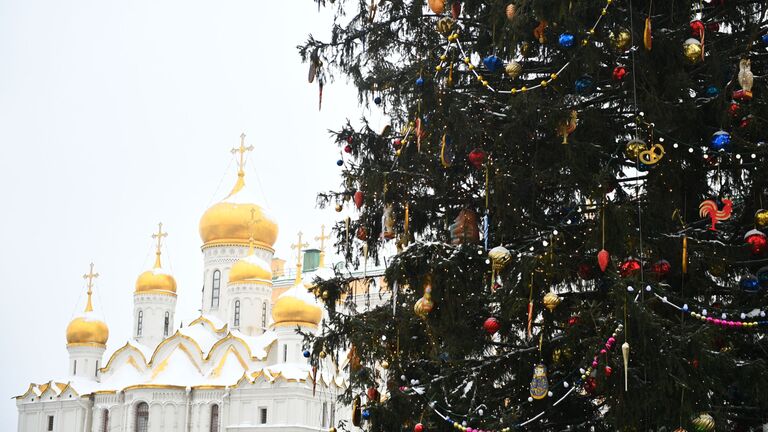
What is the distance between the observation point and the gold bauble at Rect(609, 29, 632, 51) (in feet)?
33.3

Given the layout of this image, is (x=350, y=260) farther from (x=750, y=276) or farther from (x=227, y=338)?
(x=227, y=338)

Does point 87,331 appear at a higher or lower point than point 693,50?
lower

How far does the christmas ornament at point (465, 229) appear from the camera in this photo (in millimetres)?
10852

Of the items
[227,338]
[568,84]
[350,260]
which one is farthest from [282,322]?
[568,84]

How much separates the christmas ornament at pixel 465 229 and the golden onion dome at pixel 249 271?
3473 cm

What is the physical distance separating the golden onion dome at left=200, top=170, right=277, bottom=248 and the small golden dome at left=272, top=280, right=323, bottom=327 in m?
6.36

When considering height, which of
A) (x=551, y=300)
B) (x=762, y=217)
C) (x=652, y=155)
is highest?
(x=652, y=155)

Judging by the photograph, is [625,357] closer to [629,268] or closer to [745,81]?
[629,268]

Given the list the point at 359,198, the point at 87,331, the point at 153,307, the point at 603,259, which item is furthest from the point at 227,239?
the point at 603,259

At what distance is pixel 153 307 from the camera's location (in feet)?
155

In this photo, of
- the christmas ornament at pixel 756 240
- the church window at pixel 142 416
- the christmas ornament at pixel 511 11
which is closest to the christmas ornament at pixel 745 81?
the christmas ornament at pixel 756 240

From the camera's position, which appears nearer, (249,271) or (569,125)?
(569,125)

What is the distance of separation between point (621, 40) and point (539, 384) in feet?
10.6

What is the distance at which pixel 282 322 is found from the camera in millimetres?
41281
